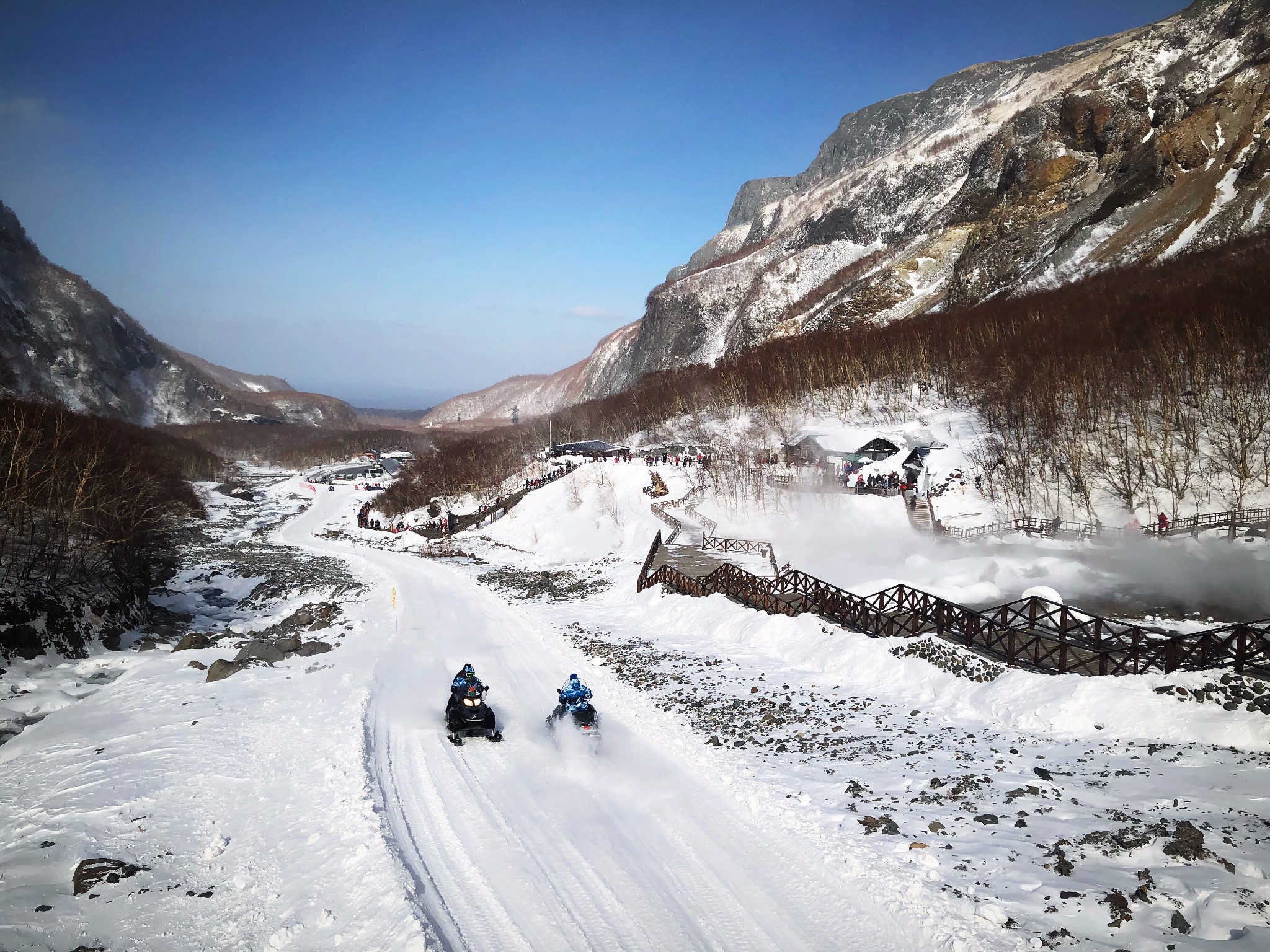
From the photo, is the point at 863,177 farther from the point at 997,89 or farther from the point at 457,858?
the point at 457,858

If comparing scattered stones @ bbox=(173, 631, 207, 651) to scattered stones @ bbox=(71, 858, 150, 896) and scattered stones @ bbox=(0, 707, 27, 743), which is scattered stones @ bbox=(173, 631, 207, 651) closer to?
scattered stones @ bbox=(0, 707, 27, 743)

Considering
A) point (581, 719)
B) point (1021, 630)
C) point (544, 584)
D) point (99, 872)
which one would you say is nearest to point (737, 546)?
point (544, 584)

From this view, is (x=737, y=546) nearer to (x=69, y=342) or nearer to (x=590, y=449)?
(x=590, y=449)

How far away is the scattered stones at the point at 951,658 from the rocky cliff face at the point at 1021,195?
67.7 m

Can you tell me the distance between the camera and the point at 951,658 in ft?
41.8

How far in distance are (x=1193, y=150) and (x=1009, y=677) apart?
8985cm

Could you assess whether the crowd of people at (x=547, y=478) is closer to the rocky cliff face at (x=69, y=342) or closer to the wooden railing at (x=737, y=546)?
the wooden railing at (x=737, y=546)

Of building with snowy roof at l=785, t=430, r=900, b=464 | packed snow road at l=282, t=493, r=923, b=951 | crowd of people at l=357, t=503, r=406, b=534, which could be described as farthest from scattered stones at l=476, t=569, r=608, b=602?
crowd of people at l=357, t=503, r=406, b=534

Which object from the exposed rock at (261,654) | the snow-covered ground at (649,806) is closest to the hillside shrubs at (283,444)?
the exposed rock at (261,654)

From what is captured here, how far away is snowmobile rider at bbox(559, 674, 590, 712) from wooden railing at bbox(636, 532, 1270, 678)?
25.4 ft

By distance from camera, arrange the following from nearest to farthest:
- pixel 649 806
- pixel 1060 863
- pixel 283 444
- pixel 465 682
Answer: pixel 1060 863 → pixel 649 806 → pixel 465 682 → pixel 283 444

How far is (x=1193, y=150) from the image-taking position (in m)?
69.3

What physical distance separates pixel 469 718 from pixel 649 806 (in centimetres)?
400

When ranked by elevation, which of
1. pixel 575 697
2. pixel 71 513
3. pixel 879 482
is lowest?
pixel 575 697
